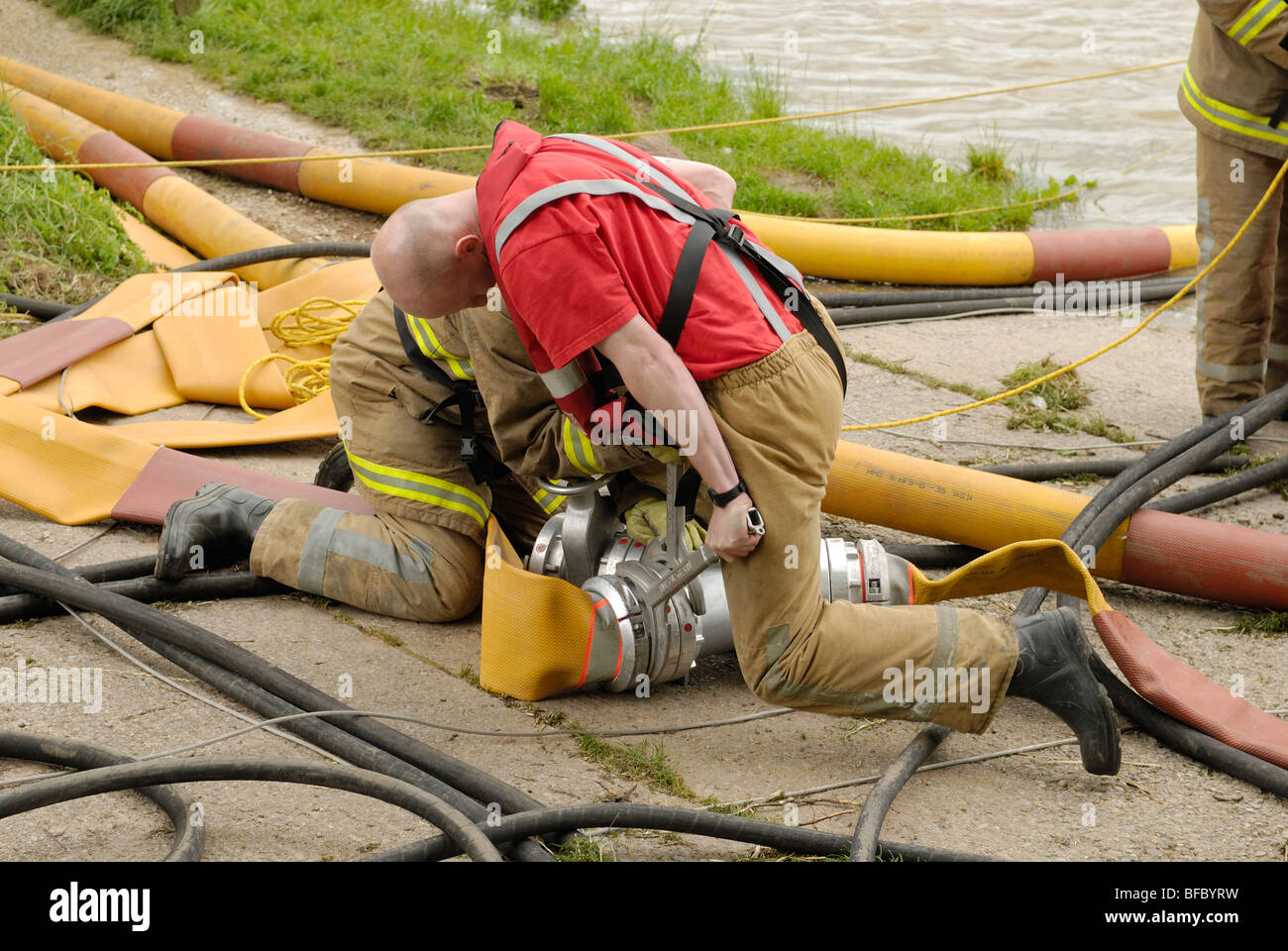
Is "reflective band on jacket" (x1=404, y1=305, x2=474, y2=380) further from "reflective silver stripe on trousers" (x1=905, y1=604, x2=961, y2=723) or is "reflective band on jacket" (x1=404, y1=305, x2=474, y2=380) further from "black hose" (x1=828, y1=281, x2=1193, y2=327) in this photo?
"black hose" (x1=828, y1=281, x2=1193, y2=327)

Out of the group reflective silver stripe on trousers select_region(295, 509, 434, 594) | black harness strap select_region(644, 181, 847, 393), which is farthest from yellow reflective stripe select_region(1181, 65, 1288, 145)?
reflective silver stripe on trousers select_region(295, 509, 434, 594)

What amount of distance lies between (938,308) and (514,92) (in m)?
3.69

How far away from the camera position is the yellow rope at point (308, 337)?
4918 millimetres

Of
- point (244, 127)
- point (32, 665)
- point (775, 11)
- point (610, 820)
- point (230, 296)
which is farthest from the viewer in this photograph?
point (775, 11)

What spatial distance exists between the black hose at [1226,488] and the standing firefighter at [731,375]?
53.3 inches

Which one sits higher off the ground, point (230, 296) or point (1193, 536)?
point (230, 296)

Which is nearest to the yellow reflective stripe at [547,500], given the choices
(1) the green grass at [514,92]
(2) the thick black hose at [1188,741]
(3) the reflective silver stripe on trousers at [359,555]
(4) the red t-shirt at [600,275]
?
(3) the reflective silver stripe on trousers at [359,555]

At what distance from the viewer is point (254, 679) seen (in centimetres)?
320

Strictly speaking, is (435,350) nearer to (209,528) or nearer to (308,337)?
(209,528)

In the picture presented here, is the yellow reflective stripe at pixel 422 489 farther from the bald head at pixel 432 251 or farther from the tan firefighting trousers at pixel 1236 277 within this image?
the tan firefighting trousers at pixel 1236 277
